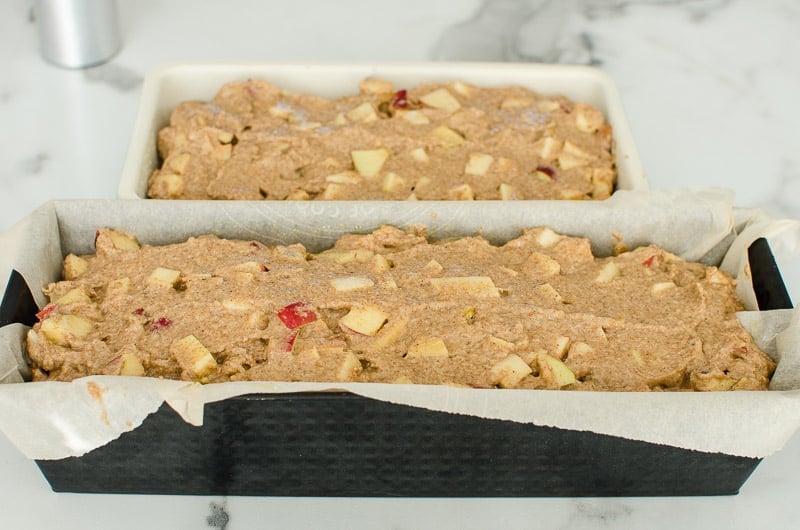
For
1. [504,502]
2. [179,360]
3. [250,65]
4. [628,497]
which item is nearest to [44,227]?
[179,360]

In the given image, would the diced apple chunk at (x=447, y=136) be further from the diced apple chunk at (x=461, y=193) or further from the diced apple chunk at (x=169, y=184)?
the diced apple chunk at (x=169, y=184)

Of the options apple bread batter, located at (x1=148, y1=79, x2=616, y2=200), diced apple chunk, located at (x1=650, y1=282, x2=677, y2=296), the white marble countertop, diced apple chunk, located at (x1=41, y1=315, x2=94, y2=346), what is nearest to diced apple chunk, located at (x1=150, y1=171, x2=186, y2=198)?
apple bread batter, located at (x1=148, y1=79, x2=616, y2=200)

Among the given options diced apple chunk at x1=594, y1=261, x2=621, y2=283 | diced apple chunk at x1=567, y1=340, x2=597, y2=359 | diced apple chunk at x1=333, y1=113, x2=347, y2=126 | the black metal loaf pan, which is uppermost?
diced apple chunk at x1=333, y1=113, x2=347, y2=126

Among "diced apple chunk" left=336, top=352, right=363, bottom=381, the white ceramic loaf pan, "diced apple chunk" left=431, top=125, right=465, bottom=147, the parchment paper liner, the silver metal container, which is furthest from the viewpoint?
the silver metal container

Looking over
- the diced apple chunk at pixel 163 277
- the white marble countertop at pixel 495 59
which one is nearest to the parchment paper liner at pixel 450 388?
the diced apple chunk at pixel 163 277

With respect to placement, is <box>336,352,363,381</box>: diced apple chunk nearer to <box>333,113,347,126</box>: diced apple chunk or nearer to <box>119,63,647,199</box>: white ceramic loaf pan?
<box>333,113,347,126</box>: diced apple chunk

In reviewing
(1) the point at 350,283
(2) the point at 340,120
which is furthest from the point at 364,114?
(1) the point at 350,283
